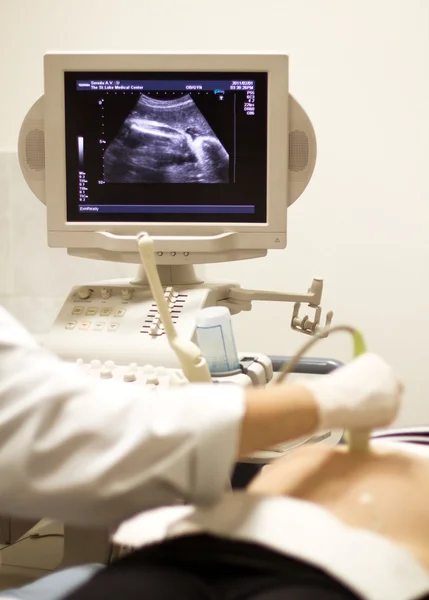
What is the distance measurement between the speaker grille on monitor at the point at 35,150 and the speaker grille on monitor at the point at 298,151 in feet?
1.83

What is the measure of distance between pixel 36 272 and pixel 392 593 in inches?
78.7

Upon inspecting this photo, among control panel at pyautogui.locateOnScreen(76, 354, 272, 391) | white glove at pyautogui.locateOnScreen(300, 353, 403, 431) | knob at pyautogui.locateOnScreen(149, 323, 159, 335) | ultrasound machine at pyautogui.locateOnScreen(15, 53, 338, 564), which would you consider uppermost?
ultrasound machine at pyautogui.locateOnScreen(15, 53, 338, 564)

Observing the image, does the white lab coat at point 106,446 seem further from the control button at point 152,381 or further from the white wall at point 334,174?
the white wall at point 334,174

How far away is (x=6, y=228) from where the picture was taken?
8.05 ft

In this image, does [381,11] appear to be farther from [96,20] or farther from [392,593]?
[392,593]

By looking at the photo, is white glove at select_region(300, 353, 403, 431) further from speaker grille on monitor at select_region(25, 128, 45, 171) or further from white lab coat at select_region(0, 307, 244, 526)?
speaker grille on monitor at select_region(25, 128, 45, 171)

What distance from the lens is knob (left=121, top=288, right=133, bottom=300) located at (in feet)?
5.45

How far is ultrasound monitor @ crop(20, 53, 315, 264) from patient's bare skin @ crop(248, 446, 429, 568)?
33.4 inches

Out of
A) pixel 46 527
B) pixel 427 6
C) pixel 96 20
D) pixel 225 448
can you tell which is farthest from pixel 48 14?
pixel 225 448

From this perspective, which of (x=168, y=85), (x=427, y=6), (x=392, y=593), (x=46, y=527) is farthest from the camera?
(x=427, y=6)

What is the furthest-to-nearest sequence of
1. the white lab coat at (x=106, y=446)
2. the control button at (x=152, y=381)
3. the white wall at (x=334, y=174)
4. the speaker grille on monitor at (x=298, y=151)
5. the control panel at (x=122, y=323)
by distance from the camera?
the white wall at (x=334, y=174) → the speaker grille on monitor at (x=298, y=151) → the control panel at (x=122, y=323) → the control button at (x=152, y=381) → the white lab coat at (x=106, y=446)

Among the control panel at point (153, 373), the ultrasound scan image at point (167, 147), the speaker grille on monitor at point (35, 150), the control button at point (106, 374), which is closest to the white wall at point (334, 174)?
the speaker grille on monitor at point (35, 150)

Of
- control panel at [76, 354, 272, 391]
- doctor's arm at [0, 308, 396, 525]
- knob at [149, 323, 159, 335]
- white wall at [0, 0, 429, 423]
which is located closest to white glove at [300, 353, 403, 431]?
doctor's arm at [0, 308, 396, 525]

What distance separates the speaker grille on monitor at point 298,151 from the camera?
1.64 metres
